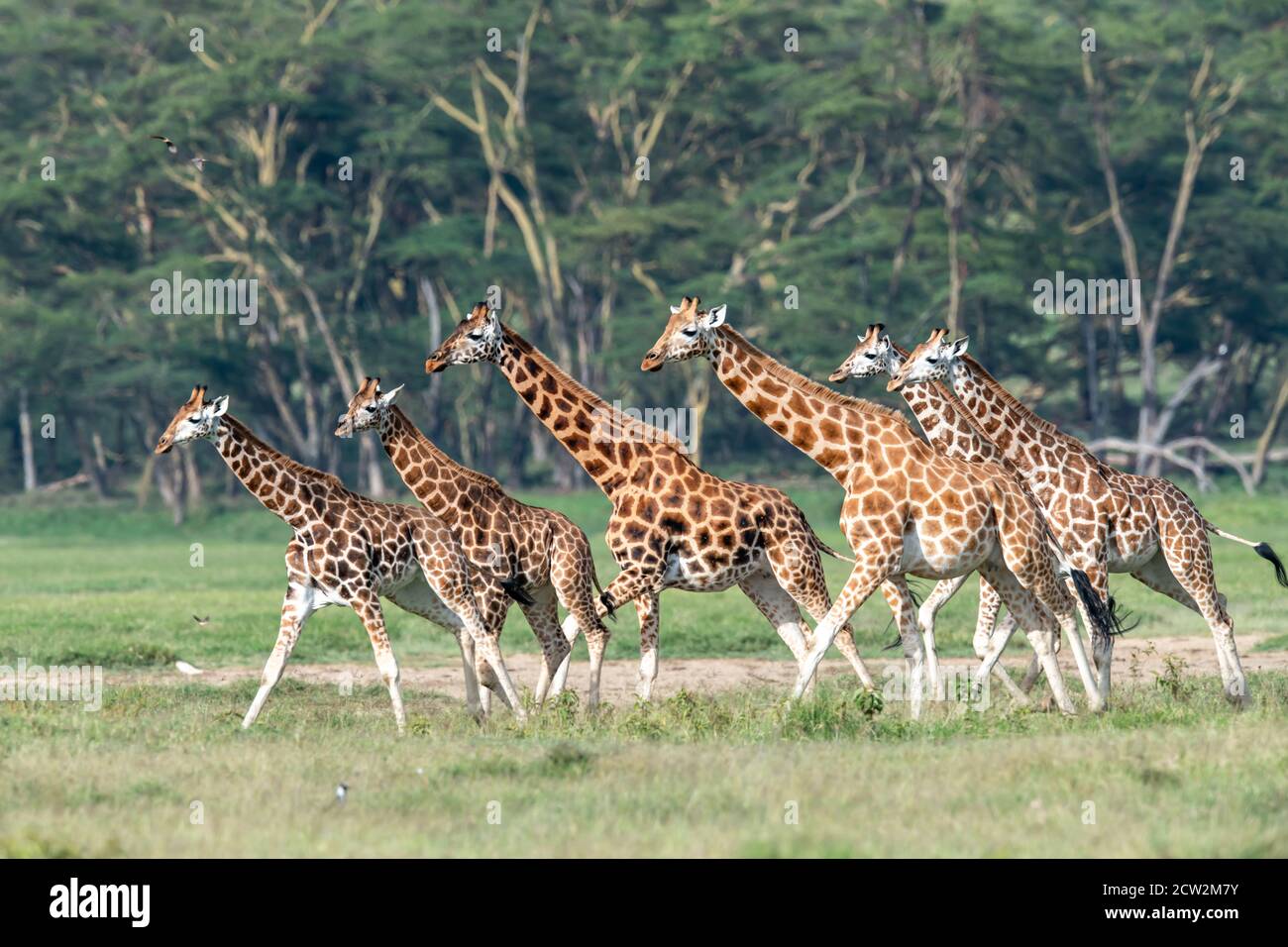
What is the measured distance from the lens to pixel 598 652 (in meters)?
13.9

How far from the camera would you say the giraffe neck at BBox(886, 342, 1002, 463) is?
48.0 feet

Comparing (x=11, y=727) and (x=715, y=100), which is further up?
(x=715, y=100)

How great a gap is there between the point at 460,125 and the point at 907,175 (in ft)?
34.7

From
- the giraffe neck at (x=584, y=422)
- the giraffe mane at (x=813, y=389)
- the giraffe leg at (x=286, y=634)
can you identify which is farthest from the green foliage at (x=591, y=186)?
the giraffe leg at (x=286, y=634)

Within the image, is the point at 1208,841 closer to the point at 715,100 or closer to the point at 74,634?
the point at 74,634

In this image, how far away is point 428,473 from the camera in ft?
46.3

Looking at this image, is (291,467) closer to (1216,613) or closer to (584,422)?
(584,422)

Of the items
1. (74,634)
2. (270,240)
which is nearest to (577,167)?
(270,240)

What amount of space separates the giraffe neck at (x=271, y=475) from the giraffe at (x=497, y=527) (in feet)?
1.50

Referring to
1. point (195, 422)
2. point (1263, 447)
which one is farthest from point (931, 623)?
point (1263, 447)

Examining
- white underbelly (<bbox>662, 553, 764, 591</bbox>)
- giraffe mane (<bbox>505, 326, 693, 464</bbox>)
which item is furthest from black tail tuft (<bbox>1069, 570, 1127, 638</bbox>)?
giraffe mane (<bbox>505, 326, 693, 464</bbox>)

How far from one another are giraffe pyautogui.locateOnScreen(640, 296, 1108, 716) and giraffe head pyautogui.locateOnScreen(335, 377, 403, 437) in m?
1.90

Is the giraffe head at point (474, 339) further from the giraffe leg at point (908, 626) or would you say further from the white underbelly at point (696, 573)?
the giraffe leg at point (908, 626)
